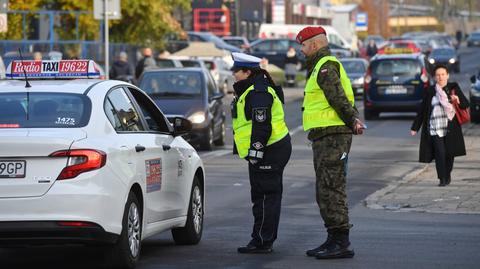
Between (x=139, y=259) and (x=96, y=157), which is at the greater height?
(x=96, y=157)

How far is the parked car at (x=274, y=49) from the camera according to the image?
202 ft

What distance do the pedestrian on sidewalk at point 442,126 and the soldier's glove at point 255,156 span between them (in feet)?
22.7

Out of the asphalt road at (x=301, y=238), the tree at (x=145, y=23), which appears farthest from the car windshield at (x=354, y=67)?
the asphalt road at (x=301, y=238)

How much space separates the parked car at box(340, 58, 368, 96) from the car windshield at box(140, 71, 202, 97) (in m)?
19.1

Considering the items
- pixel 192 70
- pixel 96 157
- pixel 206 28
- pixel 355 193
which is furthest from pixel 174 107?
pixel 206 28

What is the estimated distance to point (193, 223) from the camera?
12.3 metres

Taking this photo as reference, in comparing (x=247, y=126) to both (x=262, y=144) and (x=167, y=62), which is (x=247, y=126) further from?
(x=167, y=62)

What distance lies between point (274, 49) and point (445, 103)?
44431 millimetres

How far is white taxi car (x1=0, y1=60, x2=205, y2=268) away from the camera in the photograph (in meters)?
9.77

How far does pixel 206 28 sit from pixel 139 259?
69.5 metres

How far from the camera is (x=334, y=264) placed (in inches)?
433

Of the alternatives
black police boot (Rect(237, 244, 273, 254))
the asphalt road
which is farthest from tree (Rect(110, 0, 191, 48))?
black police boot (Rect(237, 244, 273, 254))

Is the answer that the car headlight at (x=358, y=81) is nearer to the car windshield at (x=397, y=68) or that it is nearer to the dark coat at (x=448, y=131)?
the car windshield at (x=397, y=68)

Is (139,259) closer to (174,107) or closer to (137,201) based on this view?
(137,201)
